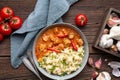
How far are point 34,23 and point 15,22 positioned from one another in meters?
0.08

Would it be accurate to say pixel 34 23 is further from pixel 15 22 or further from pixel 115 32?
pixel 115 32

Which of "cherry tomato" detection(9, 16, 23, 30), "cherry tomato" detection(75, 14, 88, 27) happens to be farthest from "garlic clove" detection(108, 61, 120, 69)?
"cherry tomato" detection(9, 16, 23, 30)

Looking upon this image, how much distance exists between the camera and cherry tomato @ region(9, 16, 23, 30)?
150cm

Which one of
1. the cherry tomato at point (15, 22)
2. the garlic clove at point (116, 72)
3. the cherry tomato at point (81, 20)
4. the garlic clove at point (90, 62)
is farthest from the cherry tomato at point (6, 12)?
the garlic clove at point (116, 72)

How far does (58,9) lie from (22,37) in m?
0.19

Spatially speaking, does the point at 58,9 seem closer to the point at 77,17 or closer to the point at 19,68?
the point at 77,17

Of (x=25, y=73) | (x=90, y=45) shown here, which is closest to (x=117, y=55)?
(x=90, y=45)

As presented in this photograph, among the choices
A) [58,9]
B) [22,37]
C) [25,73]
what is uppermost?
[58,9]

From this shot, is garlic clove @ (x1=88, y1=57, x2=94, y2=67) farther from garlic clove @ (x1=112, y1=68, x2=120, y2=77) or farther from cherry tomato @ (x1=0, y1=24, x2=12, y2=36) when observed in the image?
cherry tomato @ (x1=0, y1=24, x2=12, y2=36)

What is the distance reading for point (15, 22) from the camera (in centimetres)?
150

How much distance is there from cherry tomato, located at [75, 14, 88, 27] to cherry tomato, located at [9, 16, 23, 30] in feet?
0.78

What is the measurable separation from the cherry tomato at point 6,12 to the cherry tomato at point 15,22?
0.02 metres

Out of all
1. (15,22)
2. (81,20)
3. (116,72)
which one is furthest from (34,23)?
(116,72)

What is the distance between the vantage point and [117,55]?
1.53m
